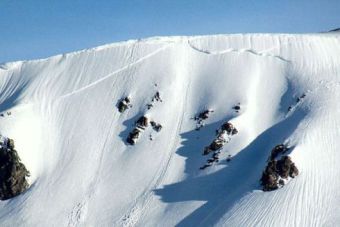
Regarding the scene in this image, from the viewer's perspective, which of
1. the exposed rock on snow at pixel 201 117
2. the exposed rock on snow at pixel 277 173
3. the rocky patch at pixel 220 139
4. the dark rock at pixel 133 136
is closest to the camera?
the exposed rock on snow at pixel 277 173

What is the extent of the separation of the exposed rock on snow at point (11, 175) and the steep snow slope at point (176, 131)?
681mm

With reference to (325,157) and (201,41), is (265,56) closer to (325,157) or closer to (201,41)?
(201,41)

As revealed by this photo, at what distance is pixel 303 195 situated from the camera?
37.5 m

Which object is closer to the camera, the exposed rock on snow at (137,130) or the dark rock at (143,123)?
the exposed rock on snow at (137,130)

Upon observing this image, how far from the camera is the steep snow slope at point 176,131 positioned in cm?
3934

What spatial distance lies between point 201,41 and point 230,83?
827 cm

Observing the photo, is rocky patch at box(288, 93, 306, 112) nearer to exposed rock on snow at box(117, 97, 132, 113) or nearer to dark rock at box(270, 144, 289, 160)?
dark rock at box(270, 144, 289, 160)

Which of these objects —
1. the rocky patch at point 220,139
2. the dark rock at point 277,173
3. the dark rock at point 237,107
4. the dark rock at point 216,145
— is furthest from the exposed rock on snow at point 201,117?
the dark rock at point 277,173

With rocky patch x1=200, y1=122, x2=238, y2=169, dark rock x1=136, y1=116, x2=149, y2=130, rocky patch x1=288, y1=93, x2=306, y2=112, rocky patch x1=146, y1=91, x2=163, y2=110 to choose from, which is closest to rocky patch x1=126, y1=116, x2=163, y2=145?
dark rock x1=136, y1=116, x2=149, y2=130

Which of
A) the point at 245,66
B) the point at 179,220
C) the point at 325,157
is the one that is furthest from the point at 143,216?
the point at 245,66

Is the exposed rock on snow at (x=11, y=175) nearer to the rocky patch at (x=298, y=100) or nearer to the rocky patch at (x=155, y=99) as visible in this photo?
the rocky patch at (x=155, y=99)

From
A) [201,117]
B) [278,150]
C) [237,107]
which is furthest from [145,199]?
[237,107]

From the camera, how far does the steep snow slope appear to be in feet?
129

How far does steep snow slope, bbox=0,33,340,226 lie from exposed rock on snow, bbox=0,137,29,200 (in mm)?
681
